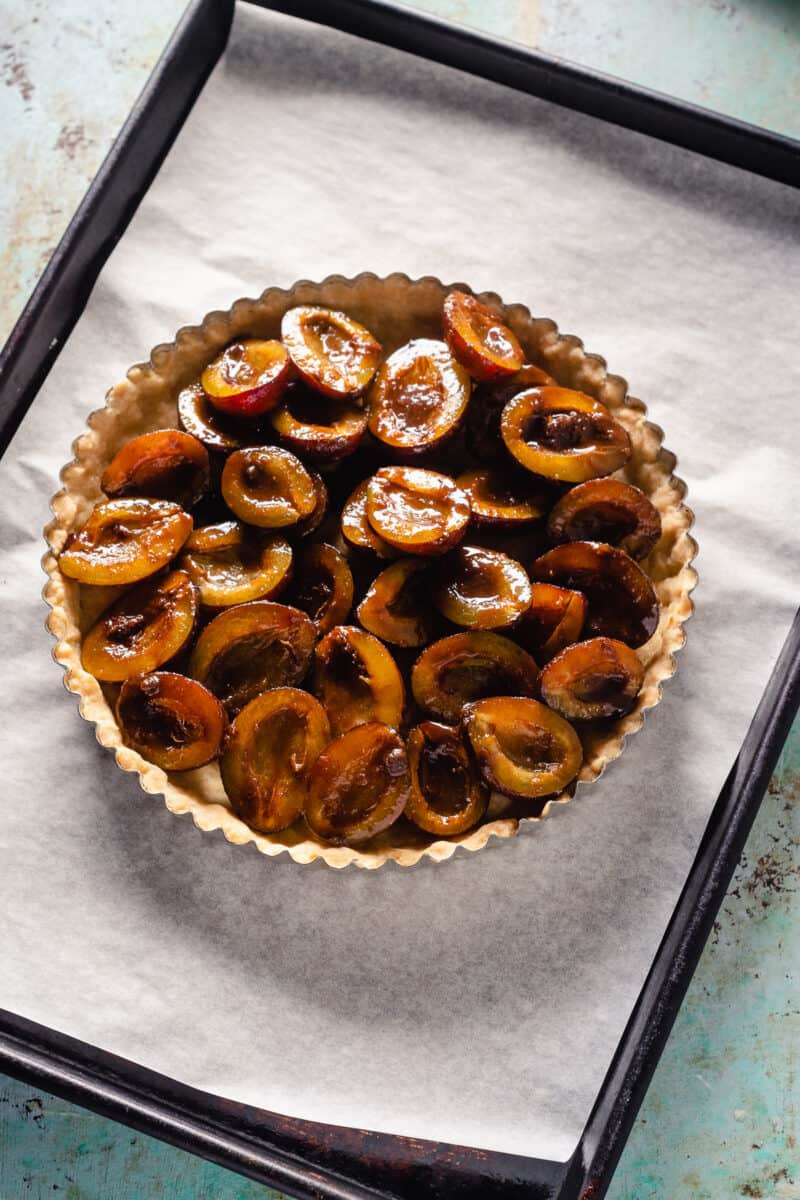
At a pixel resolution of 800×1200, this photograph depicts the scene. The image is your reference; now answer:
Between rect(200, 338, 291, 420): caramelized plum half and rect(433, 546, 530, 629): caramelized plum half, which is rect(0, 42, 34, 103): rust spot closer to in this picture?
rect(200, 338, 291, 420): caramelized plum half

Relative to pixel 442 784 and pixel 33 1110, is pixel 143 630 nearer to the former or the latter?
pixel 442 784

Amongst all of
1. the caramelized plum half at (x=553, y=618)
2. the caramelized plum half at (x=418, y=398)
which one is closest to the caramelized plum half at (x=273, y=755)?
the caramelized plum half at (x=553, y=618)

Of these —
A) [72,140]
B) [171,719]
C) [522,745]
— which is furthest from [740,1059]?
[72,140]

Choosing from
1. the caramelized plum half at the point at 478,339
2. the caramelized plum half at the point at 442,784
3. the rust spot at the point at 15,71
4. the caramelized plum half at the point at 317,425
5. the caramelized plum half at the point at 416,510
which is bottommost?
the caramelized plum half at the point at 442,784

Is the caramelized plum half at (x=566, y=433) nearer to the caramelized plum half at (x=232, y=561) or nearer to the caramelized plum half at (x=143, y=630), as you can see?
the caramelized plum half at (x=232, y=561)

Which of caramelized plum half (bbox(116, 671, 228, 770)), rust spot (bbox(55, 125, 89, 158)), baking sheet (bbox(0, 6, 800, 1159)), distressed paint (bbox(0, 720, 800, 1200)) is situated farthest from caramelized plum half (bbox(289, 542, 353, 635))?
rust spot (bbox(55, 125, 89, 158))

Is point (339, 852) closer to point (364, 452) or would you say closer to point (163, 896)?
point (163, 896)
